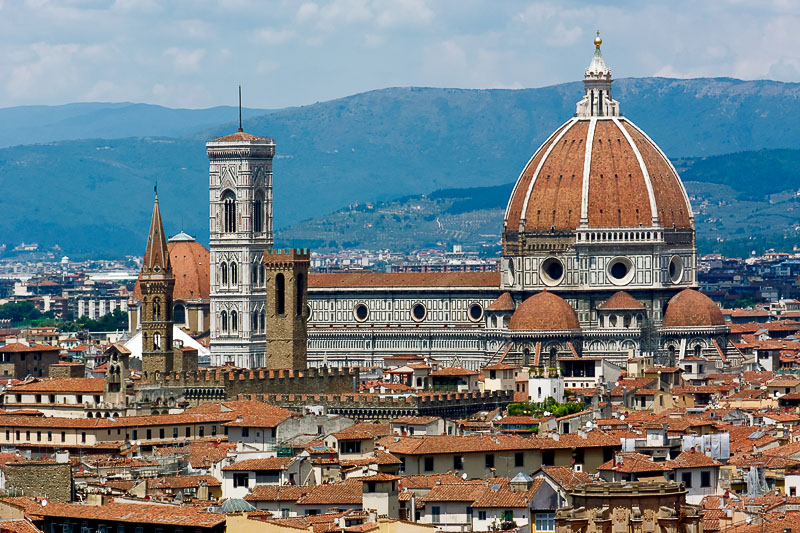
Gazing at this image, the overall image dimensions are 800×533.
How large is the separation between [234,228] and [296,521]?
109m

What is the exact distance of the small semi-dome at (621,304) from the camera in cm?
14812

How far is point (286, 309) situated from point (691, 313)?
3281cm

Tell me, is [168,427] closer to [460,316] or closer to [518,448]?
[518,448]

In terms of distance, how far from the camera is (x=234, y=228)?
16238cm

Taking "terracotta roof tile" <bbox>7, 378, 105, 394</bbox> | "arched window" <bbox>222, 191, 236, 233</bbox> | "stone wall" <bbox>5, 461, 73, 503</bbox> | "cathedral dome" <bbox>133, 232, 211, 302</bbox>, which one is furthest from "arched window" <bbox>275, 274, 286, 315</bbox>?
"stone wall" <bbox>5, 461, 73, 503</bbox>

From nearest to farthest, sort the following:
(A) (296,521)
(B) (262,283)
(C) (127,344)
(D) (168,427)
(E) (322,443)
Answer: (A) (296,521)
(E) (322,443)
(D) (168,427)
(C) (127,344)
(B) (262,283)

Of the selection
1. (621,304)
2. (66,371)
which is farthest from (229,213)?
(66,371)

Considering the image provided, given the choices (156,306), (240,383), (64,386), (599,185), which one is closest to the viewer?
(64,386)

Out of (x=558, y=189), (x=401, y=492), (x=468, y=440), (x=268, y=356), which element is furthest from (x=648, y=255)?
(x=401, y=492)

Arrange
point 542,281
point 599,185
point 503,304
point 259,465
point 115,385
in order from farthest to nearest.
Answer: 1. point 542,281
2. point 599,185
3. point 503,304
4. point 115,385
5. point 259,465

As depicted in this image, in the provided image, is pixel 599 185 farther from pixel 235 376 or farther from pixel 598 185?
pixel 235 376

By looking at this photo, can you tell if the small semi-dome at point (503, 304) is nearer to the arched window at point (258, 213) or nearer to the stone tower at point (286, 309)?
the arched window at point (258, 213)

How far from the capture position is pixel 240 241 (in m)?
162

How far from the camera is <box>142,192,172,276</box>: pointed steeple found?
124 m
